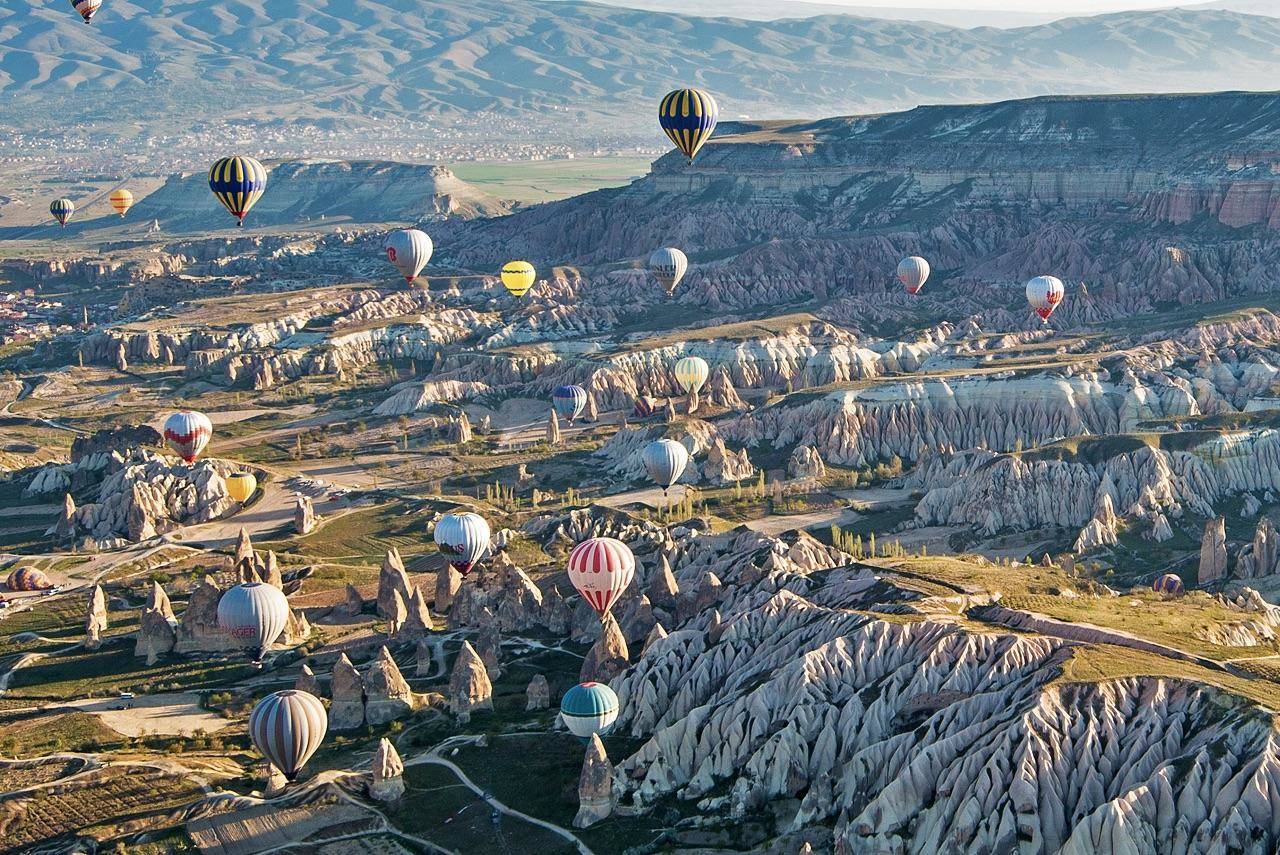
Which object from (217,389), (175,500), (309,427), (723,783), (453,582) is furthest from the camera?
(217,389)

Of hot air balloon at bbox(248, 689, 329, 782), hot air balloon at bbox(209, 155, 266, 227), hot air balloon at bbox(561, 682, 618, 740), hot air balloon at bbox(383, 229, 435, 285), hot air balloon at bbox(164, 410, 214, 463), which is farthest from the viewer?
hot air balloon at bbox(383, 229, 435, 285)

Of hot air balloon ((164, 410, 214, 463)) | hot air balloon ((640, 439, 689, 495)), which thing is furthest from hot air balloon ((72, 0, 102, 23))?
hot air balloon ((640, 439, 689, 495))

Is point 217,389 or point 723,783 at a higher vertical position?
point 723,783

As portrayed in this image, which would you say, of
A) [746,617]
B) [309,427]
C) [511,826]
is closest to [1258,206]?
[309,427]

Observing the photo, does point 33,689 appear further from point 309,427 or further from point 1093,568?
point 309,427

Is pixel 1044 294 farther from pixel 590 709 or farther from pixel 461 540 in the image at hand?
pixel 590 709

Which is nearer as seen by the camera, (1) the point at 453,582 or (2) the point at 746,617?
(2) the point at 746,617

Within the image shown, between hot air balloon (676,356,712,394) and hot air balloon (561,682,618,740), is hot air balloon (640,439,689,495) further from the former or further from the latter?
hot air balloon (561,682,618,740)
